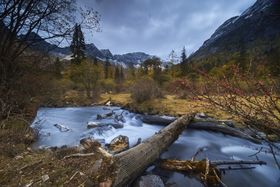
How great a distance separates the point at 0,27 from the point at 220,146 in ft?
32.9

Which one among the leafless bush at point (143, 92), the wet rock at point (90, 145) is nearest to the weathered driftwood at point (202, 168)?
the wet rock at point (90, 145)

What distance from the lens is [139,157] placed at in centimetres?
609

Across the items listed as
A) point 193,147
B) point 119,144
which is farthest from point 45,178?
point 193,147

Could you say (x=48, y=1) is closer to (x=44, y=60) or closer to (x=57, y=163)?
(x=44, y=60)

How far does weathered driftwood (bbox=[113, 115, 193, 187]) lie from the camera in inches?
196

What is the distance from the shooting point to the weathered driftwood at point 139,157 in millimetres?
4970

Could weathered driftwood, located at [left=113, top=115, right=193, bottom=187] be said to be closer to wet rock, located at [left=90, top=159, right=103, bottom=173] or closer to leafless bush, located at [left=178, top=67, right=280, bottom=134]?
wet rock, located at [left=90, top=159, right=103, bottom=173]

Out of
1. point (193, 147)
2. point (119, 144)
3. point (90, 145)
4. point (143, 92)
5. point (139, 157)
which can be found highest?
point (143, 92)

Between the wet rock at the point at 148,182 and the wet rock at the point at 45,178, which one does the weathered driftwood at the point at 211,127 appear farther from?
the wet rock at the point at 45,178

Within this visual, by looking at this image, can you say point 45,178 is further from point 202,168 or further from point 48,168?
point 202,168

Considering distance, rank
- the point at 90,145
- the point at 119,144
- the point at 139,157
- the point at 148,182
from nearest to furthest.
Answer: the point at 148,182
the point at 139,157
the point at 90,145
the point at 119,144

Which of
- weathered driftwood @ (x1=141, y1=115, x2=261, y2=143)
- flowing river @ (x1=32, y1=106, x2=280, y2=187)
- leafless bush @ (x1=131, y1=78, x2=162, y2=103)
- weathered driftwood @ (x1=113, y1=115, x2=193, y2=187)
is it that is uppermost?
leafless bush @ (x1=131, y1=78, x2=162, y2=103)

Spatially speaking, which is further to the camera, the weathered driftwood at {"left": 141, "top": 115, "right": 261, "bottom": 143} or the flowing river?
the weathered driftwood at {"left": 141, "top": 115, "right": 261, "bottom": 143}

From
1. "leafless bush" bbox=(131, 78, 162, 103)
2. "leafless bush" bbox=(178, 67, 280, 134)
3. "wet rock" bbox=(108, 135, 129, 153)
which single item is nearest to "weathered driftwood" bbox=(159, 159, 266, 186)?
"wet rock" bbox=(108, 135, 129, 153)
